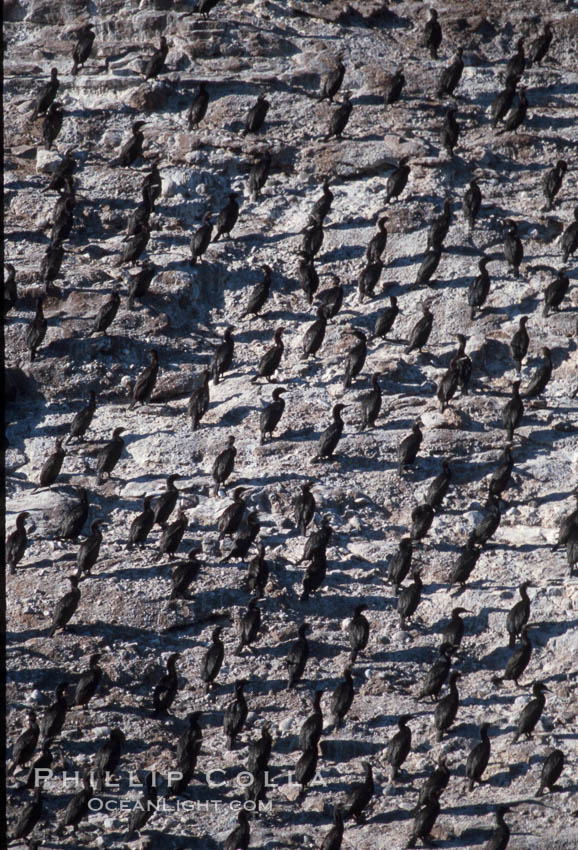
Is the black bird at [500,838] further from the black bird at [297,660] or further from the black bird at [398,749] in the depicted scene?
the black bird at [297,660]

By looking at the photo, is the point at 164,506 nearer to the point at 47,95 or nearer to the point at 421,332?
the point at 421,332

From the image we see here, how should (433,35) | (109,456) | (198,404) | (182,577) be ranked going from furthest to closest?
(433,35) → (198,404) → (109,456) → (182,577)

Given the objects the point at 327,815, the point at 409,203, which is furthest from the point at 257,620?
the point at 409,203

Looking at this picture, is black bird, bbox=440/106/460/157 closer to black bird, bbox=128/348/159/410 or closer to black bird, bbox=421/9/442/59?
black bird, bbox=421/9/442/59

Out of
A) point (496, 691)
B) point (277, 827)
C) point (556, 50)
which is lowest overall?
point (277, 827)

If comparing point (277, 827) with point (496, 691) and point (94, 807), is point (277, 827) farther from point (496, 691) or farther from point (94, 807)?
point (496, 691)

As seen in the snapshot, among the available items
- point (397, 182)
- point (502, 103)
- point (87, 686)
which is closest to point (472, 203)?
point (397, 182)

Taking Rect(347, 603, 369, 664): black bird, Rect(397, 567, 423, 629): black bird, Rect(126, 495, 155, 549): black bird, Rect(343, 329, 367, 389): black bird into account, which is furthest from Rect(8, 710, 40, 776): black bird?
Rect(343, 329, 367, 389): black bird
